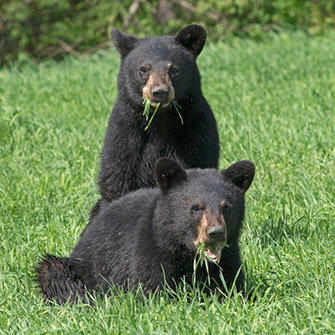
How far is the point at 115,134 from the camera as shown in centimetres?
578

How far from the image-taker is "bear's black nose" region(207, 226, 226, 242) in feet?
13.2

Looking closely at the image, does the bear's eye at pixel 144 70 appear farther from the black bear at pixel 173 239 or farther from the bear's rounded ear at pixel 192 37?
the black bear at pixel 173 239

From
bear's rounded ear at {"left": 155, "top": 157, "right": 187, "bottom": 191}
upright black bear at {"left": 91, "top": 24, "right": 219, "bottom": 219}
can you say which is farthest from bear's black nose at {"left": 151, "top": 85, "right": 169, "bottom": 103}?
bear's rounded ear at {"left": 155, "top": 157, "right": 187, "bottom": 191}

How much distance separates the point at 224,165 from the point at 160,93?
5.98 ft

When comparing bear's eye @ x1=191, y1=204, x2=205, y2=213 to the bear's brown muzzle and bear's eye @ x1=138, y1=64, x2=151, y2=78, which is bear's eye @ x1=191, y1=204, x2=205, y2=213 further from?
bear's eye @ x1=138, y1=64, x2=151, y2=78

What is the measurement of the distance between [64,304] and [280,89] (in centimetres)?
576

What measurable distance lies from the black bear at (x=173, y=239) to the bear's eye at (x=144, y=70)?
3.70 feet

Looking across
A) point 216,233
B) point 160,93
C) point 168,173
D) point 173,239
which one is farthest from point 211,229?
point 160,93

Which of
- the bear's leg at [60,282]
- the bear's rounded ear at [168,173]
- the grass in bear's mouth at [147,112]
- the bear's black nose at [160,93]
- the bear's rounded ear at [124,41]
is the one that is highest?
the bear's rounded ear at [124,41]

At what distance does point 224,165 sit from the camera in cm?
711

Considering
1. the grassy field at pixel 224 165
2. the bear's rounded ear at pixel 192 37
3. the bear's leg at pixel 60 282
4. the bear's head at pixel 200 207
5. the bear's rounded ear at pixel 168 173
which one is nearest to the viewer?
the grassy field at pixel 224 165

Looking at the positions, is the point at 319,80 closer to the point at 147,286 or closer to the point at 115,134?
the point at 115,134

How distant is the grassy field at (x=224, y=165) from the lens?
13.2 ft

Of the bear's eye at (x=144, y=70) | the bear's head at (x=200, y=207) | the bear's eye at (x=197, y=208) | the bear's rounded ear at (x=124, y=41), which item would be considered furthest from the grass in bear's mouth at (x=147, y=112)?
the bear's eye at (x=197, y=208)
